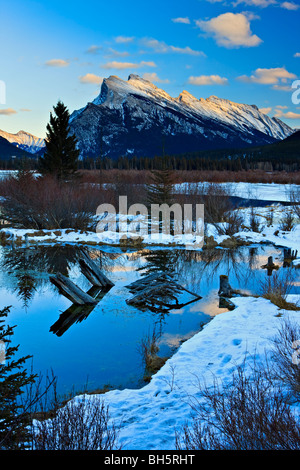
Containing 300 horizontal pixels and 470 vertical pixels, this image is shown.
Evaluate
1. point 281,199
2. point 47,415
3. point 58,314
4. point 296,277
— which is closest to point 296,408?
point 47,415

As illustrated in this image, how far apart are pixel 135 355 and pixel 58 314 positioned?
11.7 feet

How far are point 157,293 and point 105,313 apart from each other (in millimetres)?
2221

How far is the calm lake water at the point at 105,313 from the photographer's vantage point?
25.9 feet

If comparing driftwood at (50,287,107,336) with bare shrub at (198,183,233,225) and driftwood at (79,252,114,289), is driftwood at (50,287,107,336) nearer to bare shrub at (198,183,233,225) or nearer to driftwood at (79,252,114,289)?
driftwood at (79,252,114,289)

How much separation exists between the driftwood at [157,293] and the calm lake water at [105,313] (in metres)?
0.33

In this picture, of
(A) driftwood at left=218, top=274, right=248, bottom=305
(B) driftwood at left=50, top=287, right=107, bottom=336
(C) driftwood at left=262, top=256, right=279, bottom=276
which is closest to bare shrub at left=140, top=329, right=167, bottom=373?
(B) driftwood at left=50, top=287, right=107, bottom=336

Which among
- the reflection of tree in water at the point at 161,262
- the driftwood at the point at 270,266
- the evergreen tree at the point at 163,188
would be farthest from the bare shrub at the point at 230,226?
the driftwood at the point at 270,266

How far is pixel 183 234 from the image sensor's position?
2378cm

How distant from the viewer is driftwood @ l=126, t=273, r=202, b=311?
11.8 meters

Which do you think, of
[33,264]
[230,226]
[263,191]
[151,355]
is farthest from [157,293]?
[263,191]

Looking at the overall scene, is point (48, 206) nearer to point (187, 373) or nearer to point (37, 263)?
point (37, 263)

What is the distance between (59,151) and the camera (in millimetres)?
35219

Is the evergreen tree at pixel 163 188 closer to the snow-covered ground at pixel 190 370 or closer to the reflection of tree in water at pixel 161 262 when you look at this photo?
the reflection of tree in water at pixel 161 262

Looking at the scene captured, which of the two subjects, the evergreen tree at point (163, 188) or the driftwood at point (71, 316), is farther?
the evergreen tree at point (163, 188)
